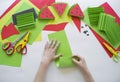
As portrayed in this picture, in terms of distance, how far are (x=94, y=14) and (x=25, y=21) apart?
1.01 feet

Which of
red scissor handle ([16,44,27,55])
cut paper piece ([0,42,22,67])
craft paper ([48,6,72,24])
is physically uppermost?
craft paper ([48,6,72,24])

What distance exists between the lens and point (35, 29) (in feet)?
2.96

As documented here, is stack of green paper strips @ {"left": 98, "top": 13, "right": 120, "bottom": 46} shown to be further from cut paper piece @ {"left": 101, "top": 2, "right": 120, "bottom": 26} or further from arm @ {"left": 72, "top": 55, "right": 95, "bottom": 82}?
arm @ {"left": 72, "top": 55, "right": 95, "bottom": 82}

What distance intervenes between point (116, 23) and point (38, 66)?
40 cm

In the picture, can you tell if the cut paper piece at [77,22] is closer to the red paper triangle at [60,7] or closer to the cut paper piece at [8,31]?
the red paper triangle at [60,7]

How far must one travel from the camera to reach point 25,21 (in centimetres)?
90

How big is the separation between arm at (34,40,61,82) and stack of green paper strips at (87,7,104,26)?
0.18m

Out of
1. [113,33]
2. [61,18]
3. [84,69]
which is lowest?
[84,69]

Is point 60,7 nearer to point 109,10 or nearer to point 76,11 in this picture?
point 76,11

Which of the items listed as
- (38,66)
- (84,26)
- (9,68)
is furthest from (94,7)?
(9,68)

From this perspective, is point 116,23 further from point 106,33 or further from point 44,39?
point 44,39

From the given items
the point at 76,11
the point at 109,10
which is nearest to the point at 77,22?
the point at 76,11

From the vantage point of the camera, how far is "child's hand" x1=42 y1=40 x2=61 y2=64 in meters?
0.86

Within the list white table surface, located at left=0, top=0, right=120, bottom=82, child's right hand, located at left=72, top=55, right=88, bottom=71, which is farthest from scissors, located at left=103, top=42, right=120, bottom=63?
child's right hand, located at left=72, top=55, right=88, bottom=71
